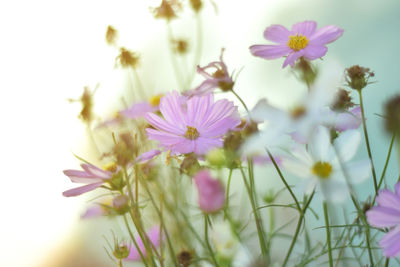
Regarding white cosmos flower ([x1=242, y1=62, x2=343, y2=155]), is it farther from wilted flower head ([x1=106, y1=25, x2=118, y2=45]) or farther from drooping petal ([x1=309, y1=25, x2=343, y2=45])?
wilted flower head ([x1=106, y1=25, x2=118, y2=45])

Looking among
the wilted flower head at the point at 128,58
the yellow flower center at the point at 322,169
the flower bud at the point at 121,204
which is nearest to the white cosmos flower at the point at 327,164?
the yellow flower center at the point at 322,169

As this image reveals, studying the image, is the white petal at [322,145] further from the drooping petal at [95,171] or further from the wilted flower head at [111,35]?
the wilted flower head at [111,35]

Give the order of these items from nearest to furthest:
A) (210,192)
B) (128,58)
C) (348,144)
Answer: (210,192)
(348,144)
(128,58)

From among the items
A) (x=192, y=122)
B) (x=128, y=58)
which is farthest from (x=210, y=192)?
(x=128, y=58)

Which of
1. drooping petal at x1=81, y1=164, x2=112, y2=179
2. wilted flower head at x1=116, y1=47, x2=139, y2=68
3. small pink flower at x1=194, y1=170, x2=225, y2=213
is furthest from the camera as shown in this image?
wilted flower head at x1=116, y1=47, x2=139, y2=68

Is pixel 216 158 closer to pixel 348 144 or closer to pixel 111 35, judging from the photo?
pixel 348 144

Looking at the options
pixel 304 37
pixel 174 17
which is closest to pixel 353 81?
pixel 304 37

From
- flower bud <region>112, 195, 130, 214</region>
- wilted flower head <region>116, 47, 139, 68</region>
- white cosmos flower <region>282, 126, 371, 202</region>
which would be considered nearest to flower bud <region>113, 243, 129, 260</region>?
flower bud <region>112, 195, 130, 214</region>

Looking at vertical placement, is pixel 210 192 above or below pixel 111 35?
below
